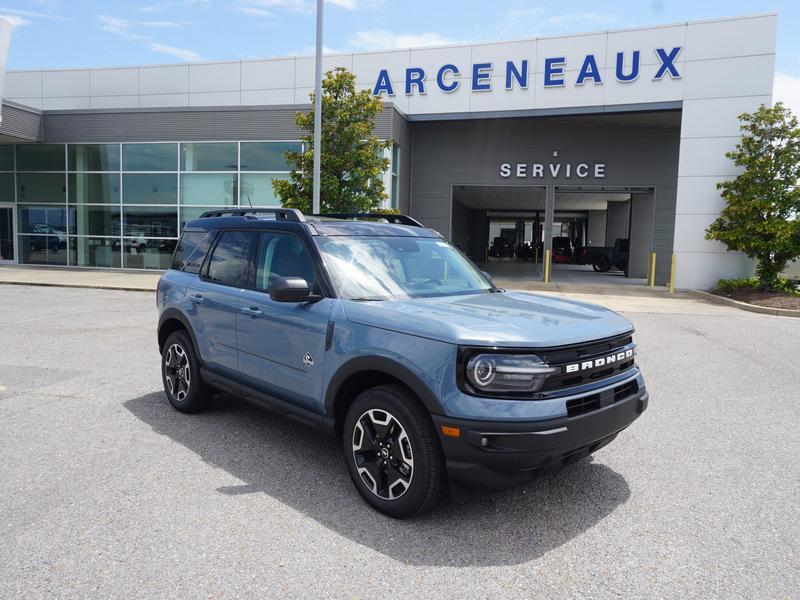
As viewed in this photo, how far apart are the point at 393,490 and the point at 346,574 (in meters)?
0.64

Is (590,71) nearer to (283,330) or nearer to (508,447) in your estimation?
(283,330)

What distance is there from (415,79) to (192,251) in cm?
1852

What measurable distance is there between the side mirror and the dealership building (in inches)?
655

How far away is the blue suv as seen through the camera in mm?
3084

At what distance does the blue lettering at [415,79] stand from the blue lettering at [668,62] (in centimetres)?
803

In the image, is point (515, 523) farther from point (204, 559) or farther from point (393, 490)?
point (204, 559)

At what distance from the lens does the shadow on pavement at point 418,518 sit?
10.3 feet

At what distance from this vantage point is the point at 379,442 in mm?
3479

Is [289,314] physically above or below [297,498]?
above

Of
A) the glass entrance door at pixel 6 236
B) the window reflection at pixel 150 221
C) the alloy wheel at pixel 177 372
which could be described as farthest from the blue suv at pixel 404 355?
the glass entrance door at pixel 6 236

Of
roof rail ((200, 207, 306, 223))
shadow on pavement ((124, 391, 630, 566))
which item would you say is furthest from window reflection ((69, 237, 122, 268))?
shadow on pavement ((124, 391, 630, 566))

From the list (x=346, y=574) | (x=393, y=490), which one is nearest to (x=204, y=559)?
(x=346, y=574)

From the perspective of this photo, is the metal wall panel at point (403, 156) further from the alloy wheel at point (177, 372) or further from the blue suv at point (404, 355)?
the blue suv at point (404, 355)

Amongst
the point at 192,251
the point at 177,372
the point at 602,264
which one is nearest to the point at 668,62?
the point at 602,264
